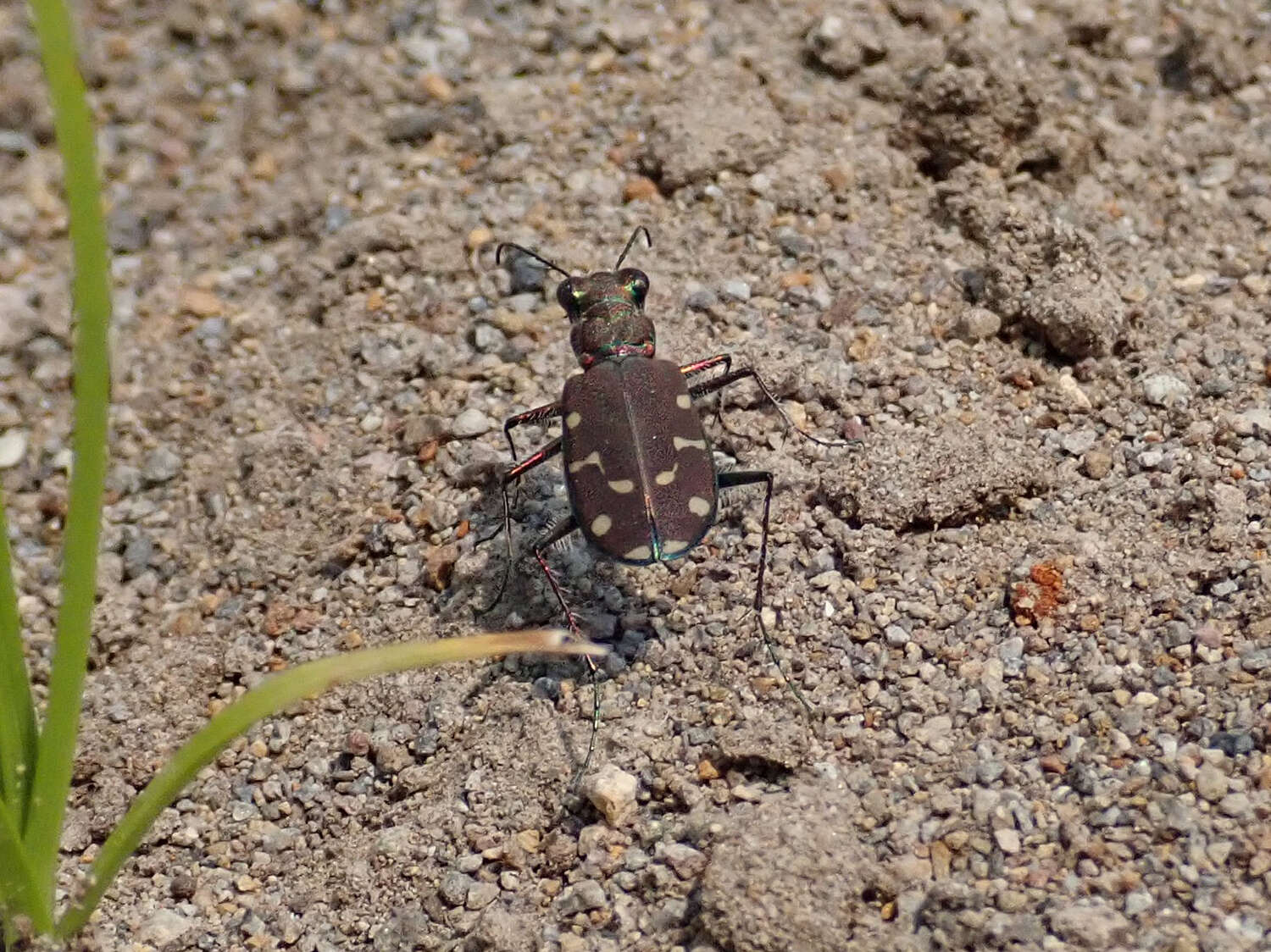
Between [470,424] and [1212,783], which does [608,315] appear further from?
[1212,783]

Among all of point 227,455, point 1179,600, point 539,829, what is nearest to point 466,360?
point 227,455

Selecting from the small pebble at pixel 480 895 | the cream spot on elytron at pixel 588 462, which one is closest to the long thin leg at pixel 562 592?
the cream spot on elytron at pixel 588 462

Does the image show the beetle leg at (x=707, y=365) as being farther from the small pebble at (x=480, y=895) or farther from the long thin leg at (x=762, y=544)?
the small pebble at (x=480, y=895)

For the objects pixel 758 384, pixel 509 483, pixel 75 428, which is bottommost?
pixel 509 483

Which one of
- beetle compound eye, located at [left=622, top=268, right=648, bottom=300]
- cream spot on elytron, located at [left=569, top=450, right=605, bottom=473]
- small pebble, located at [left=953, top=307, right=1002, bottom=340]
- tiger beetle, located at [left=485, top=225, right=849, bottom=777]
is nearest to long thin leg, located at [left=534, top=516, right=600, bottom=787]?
tiger beetle, located at [left=485, top=225, right=849, bottom=777]

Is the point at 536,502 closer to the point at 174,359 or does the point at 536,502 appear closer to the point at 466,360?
the point at 466,360

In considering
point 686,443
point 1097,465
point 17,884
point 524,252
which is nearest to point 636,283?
point 524,252
